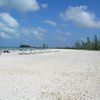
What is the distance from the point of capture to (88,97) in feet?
25.5

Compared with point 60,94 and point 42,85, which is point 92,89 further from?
point 42,85

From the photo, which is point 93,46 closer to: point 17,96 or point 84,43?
point 84,43

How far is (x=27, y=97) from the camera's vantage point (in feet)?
25.9

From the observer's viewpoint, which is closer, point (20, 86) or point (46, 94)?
point (46, 94)

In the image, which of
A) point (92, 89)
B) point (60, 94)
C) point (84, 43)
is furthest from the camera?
point (84, 43)

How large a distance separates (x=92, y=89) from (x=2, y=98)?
4.03 metres

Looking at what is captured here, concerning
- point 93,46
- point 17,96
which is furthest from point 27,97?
point 93,46

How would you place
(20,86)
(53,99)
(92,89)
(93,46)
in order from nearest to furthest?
(53,99) → (92,89) → (20,86) → (93,46)

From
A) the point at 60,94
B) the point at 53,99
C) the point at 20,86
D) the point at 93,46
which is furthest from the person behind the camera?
the point at 93,46

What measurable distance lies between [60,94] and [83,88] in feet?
5.16

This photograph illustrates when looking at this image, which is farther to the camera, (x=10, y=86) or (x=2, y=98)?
(x=10, y=86)

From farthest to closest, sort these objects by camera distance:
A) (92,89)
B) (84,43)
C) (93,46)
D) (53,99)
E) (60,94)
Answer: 1. (84,43)
2. (93,46)
3. (92,89)
4. (60,94)
5. (53,99)

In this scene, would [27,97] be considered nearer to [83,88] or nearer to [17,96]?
[17,96]

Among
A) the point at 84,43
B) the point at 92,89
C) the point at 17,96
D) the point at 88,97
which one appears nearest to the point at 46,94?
the point at 17,96
